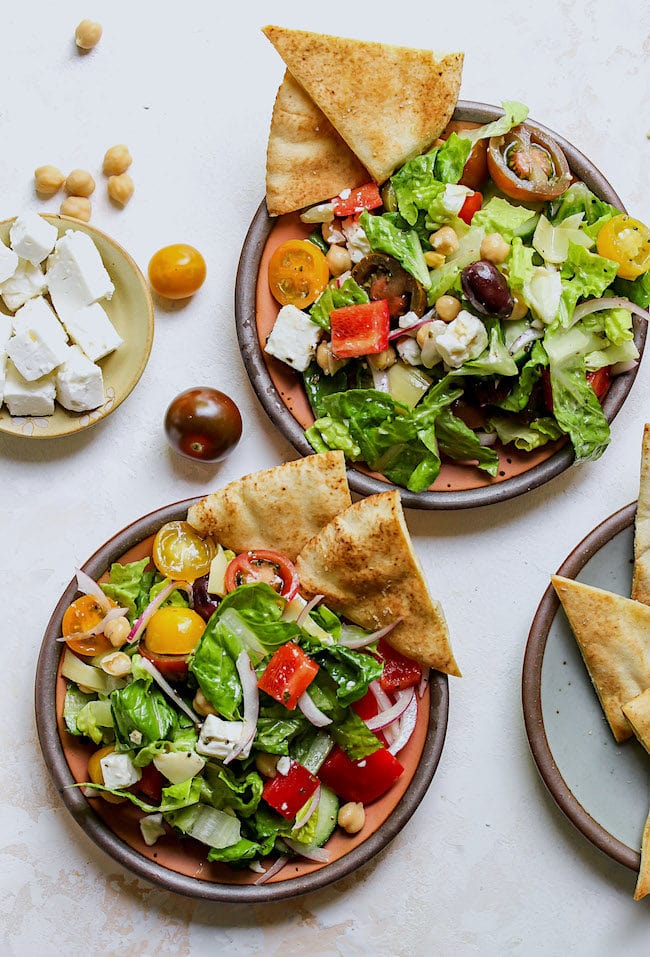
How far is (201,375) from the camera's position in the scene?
3.90 m

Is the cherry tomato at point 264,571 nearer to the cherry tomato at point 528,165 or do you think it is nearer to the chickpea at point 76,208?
the chickpea at point 76,208

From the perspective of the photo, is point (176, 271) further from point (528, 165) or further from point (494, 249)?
point (528, 165)

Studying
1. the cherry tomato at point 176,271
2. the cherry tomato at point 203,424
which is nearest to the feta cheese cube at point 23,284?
the cherry tomato at point 176,271

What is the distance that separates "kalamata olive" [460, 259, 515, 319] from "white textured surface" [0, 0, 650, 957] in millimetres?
806

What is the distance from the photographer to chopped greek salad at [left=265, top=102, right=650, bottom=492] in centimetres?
353

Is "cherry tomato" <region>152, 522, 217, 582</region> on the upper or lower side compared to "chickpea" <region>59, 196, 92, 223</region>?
lower

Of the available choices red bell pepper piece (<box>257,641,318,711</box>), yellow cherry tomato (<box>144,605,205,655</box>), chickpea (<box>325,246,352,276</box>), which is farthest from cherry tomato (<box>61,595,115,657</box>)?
chickpea (<box>325,246,352,276</box>)

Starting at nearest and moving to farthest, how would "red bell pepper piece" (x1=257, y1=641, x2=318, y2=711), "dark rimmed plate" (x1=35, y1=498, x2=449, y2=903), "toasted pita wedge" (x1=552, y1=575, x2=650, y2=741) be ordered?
"red bell pepper piece" (x1=257, y1=641, x2=318, y2=711), "dark rimmed plate" (x1=35, y1=498, x2=449, y2=903), "toasted pita wedge" (x1=552, y1=575, x2=650, y2=741)

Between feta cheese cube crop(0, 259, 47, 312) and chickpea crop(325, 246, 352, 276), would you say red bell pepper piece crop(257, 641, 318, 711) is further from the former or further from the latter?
feta cheese cube crop(0, 259, 47, 312)

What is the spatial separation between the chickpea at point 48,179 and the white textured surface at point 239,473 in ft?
0.21

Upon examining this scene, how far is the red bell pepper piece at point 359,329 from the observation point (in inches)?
139

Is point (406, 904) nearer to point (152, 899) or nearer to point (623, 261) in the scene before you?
point (152, 899)

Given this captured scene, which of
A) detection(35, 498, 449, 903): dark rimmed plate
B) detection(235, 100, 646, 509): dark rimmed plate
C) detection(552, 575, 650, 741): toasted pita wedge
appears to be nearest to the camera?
detection(35, 498, 449, 903): dark rimmed plate

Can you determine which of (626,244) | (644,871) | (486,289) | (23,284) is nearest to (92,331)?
(23,284)
